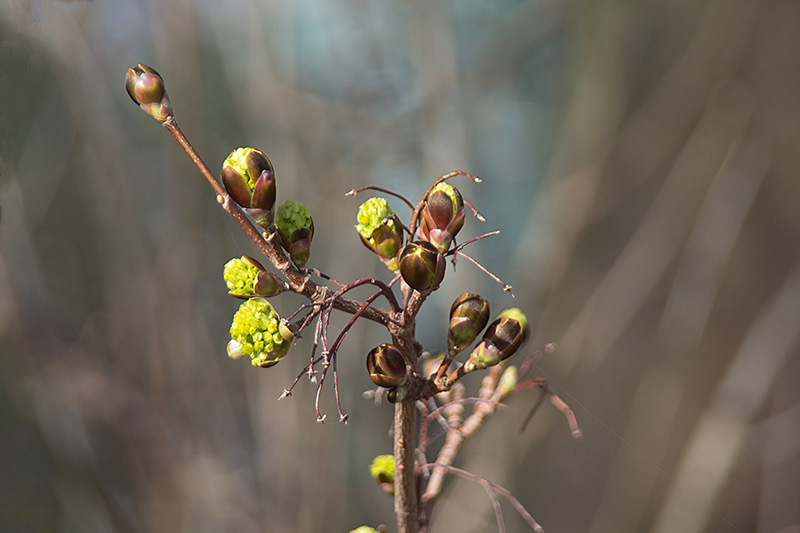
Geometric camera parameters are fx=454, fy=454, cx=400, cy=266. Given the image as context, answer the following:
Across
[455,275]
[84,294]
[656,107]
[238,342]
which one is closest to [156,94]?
[238,342]

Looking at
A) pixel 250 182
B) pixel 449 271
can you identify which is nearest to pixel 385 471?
pixel 250 182

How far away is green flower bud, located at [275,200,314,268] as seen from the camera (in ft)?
0.69

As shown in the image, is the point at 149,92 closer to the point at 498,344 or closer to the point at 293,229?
the point at 293,229

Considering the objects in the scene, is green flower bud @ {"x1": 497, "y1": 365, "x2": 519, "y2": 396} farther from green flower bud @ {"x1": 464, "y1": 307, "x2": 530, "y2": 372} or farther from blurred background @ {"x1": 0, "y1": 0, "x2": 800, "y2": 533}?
Answer: blurred background @ {"x1": 0, "y1": 0, "x2": 800, "y2": 533}

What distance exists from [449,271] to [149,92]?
1.98 feet

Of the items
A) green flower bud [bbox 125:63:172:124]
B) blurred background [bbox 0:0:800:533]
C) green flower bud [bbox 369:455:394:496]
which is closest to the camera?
green flower bud [bbox 125:63:172:124]

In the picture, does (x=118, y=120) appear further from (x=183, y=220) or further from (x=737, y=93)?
(x=737, y=93)

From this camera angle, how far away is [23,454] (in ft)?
2.26

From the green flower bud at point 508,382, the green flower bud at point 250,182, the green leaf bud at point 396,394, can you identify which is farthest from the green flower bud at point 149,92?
the green flower bud at point 508,382

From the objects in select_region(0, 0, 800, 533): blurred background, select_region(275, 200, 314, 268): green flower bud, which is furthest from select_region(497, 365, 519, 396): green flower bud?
select_region(0, 0, 800, 533): blurred background

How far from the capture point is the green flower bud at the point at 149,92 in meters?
0.18

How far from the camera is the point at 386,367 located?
0.20m

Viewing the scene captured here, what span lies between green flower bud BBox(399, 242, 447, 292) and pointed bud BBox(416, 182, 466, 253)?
0.02 m

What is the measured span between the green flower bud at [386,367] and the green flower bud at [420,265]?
33 millimetres
